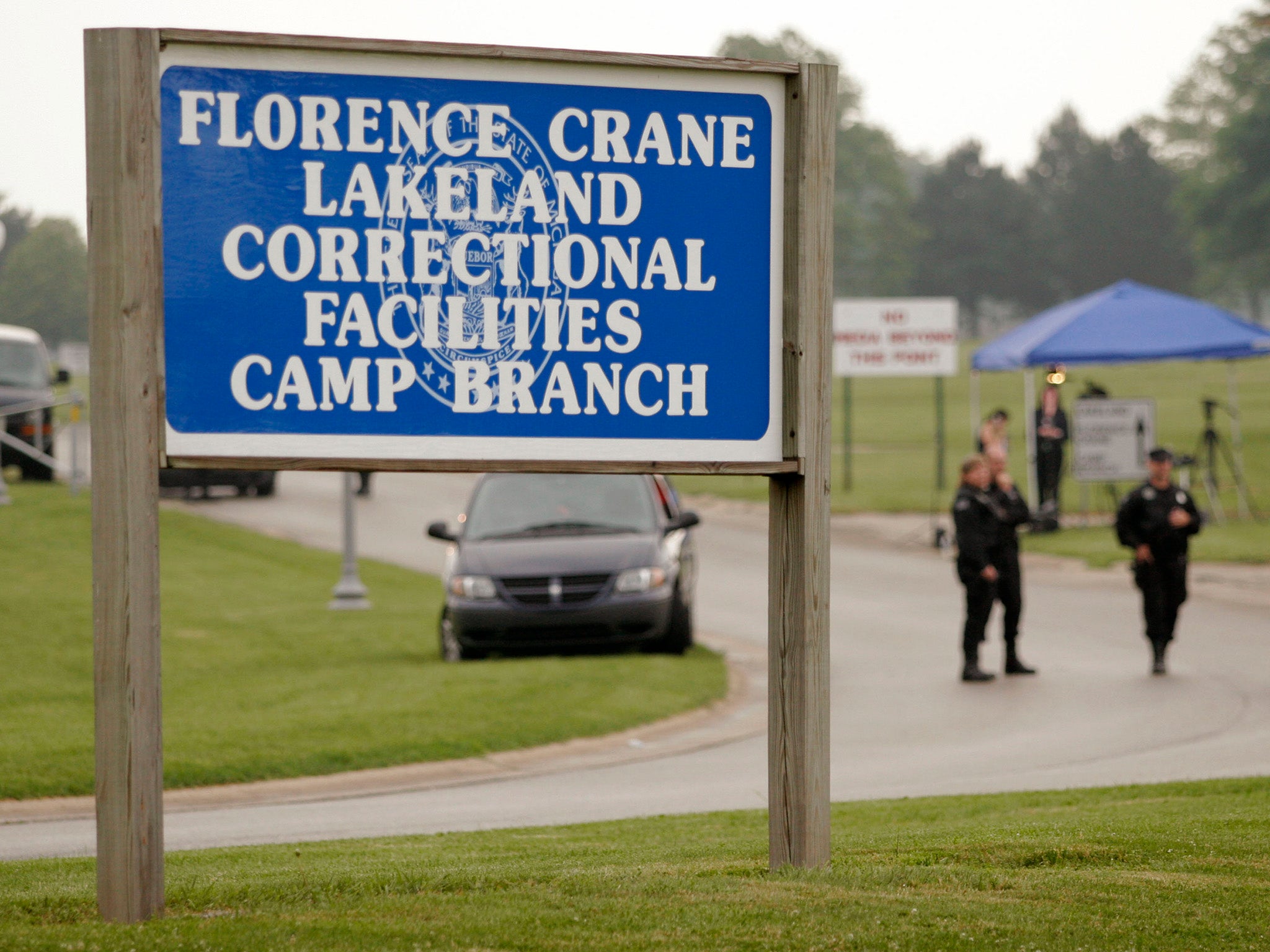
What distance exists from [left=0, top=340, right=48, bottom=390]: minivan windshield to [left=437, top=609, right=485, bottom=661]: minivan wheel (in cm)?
1610

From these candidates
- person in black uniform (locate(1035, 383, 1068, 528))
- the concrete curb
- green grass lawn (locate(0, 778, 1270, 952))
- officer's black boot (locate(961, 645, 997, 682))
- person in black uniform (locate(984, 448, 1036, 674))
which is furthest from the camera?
person in black uniform (locate(1035, 383, 1068, 528))

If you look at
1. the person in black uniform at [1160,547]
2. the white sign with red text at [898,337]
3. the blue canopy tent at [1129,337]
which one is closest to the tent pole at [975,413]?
the white sign with red text at [898,337]

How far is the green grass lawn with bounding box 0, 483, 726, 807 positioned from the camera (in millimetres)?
11164

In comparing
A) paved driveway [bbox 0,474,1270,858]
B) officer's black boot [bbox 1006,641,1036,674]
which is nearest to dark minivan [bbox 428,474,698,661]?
paved driveway [bbox 0,474,1270,858]

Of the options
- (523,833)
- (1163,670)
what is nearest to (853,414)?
(1163,670)

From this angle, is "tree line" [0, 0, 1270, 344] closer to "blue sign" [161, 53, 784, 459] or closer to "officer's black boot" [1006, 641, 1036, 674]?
"officer's black boot" [1006, 641, 1036, 674]

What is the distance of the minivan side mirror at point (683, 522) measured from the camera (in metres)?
14.7

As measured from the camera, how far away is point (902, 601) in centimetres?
1998

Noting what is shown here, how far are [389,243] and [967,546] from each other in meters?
9.50

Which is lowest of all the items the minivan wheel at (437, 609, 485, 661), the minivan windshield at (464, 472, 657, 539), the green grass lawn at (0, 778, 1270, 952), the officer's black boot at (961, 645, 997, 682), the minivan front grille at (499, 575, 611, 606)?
the officer's black boot at (961, 645, 997, 682)

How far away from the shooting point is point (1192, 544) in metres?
23.5

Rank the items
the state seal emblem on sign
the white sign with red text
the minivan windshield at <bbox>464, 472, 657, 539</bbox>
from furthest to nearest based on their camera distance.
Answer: the white sign with red text < the minivan windshield at <bbox>464, 472, 657, 539</bbox> < the state seal emblem on sign

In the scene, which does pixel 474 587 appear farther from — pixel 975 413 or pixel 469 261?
pixel 975 413

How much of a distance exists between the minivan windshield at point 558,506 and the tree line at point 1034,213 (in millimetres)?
80349
